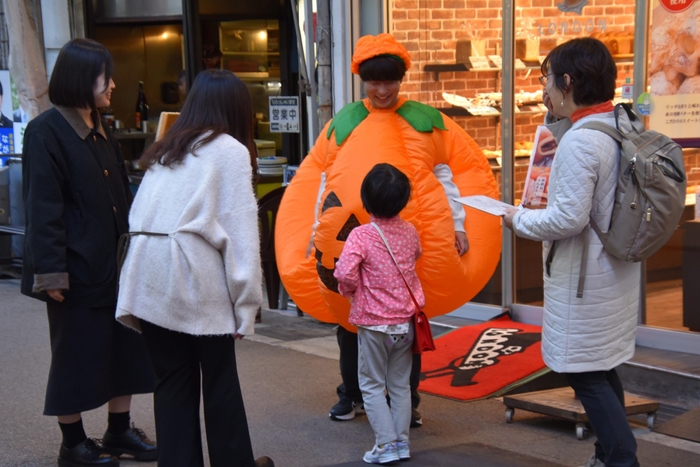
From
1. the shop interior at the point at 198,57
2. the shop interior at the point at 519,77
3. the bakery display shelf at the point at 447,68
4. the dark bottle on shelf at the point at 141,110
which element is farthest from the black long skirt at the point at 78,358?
the dark bottle on shelf at the point at 141,110

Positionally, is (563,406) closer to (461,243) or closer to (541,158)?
(461,243)

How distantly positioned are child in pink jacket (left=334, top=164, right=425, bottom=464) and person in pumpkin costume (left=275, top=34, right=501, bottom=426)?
0.36 metres

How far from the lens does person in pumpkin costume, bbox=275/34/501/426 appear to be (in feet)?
14.6

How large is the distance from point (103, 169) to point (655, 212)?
253 centimetres

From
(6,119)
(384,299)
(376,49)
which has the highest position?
(376,49)

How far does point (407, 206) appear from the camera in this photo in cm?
442

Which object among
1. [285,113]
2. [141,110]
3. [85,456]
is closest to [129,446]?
[85,456]

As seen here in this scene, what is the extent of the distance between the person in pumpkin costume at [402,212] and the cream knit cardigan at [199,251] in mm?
1166

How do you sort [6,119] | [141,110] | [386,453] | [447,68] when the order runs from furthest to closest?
1. [141,110]
2. [6,119]
3. [447,68]
4. [386,453]

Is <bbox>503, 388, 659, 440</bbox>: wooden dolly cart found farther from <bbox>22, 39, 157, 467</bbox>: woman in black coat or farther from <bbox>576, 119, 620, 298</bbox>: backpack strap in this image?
<bbox>22, 39, 157, 467</bbox>: woman in black coat

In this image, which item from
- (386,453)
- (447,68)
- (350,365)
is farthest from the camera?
(447,68)

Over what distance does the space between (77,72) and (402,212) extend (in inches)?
67.9

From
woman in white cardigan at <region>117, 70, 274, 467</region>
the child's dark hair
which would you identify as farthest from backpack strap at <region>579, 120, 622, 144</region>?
woman in white cardigan at <region>117, 70, 274, 467</region>

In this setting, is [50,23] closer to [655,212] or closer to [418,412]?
[418,412]
